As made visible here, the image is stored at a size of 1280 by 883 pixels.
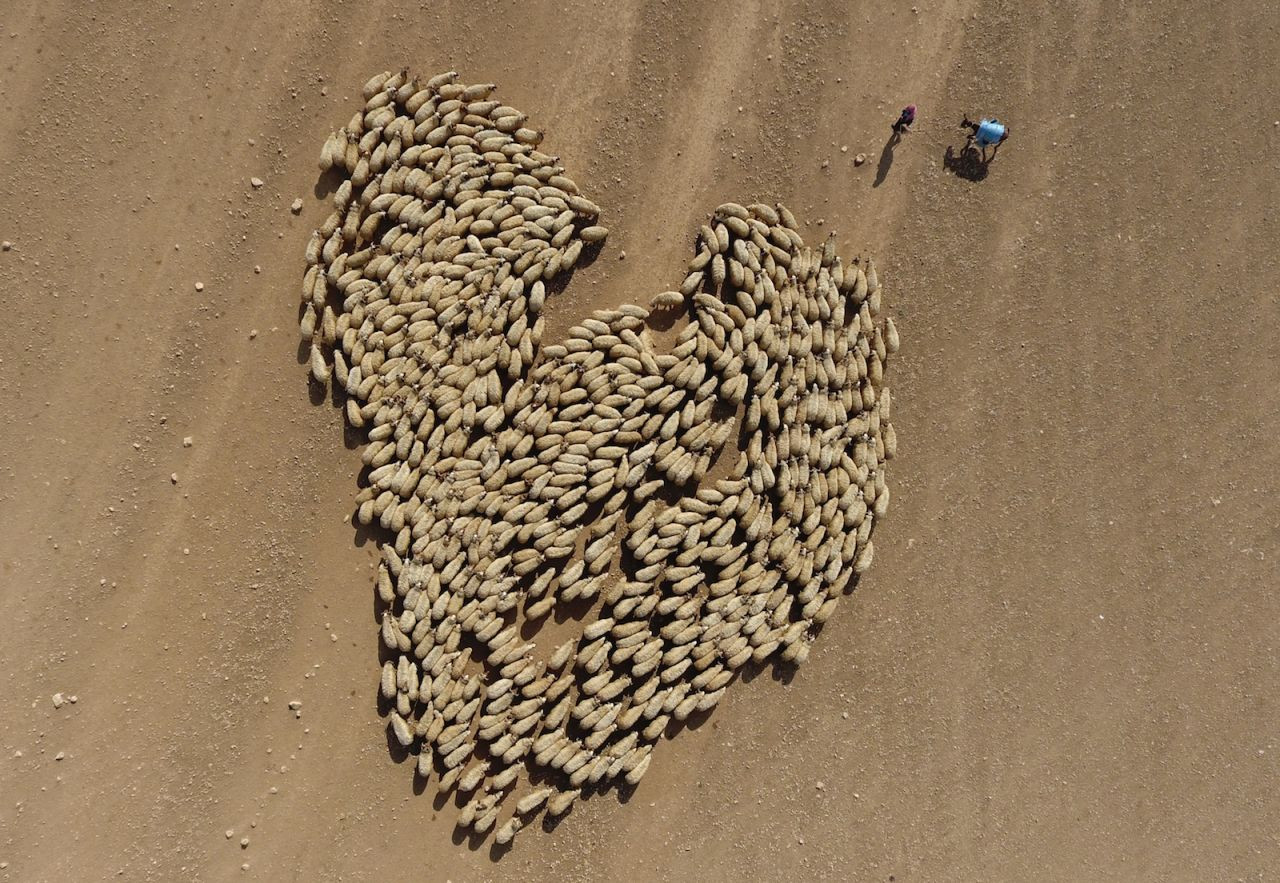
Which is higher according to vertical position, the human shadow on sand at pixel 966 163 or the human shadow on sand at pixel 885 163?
the human shadow on sand at pixel 885 163

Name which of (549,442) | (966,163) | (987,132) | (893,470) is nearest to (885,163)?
(966,163)

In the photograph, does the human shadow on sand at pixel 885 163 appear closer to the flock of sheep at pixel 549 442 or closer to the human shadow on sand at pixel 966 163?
the human shadow on sand at pixel 966 163

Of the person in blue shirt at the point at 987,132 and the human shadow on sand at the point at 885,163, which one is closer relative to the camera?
the person in blue shirt at the point at 987,132

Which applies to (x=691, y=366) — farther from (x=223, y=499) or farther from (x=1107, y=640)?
(x=1107, y=640)

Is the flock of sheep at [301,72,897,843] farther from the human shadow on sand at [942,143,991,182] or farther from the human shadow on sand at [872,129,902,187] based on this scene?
the human shadow on sand at [942,143,991,182]

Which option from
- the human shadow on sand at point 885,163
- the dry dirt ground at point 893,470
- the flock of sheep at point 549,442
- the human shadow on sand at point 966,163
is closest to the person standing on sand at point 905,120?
the human shadow on sand at point 885,163

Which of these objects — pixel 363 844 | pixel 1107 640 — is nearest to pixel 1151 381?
pixel 1107 640

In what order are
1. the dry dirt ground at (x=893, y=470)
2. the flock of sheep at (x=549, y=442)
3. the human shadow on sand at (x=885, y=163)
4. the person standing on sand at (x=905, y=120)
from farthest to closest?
the human shadow on sand at (x=885, y=163) → the person standing on sand at (x=905, y=120) → the dry dirt ground at (x=893, y=470) → the flock of sheep at (x=549, y=442)

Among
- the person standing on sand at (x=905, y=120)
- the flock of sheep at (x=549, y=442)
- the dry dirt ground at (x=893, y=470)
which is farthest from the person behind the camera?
the person standing on sand at (x=905, y=120)
